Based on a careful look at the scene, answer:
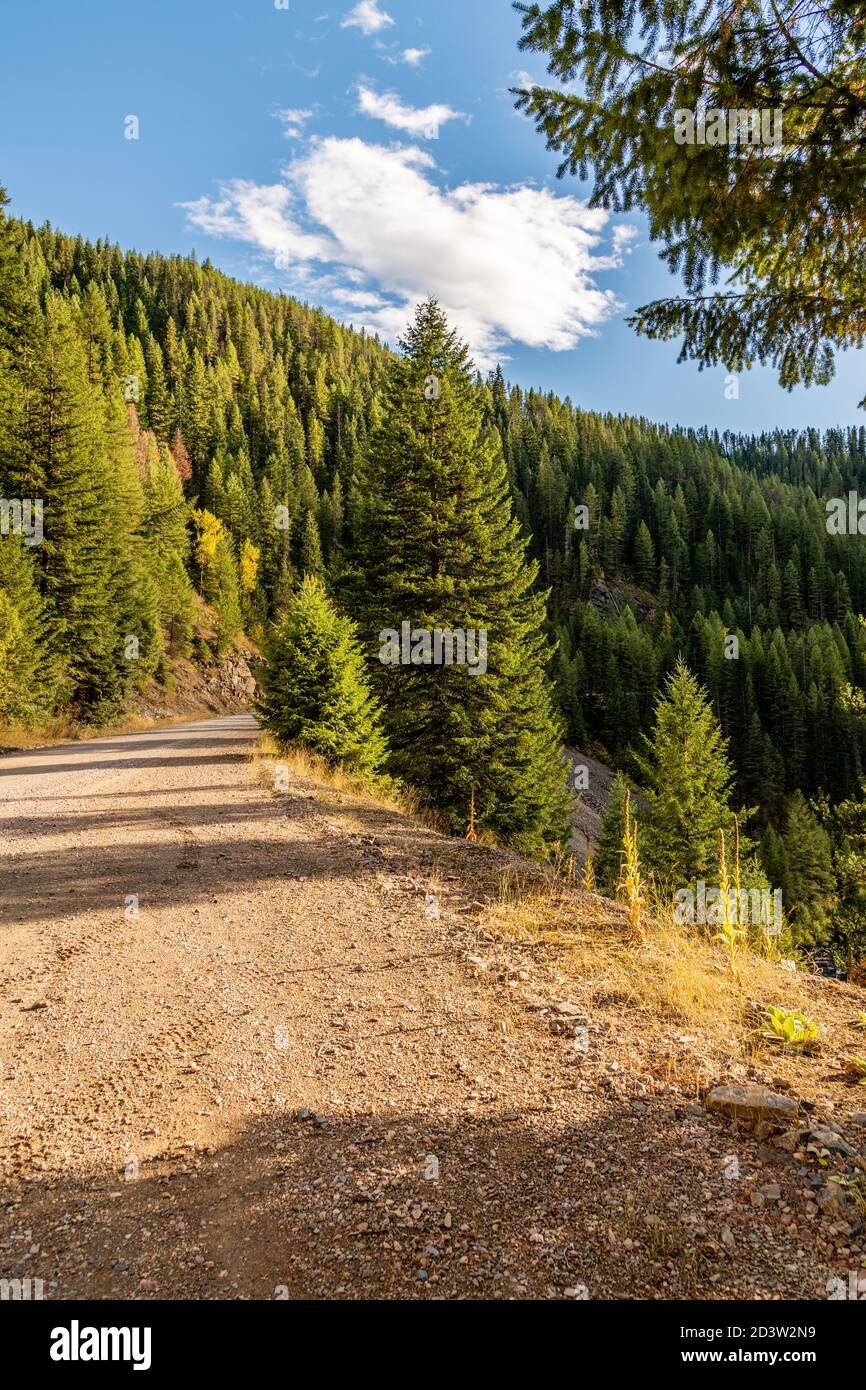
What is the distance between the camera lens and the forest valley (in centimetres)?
1667

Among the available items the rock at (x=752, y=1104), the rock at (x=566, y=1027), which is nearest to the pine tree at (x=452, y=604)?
the rock at (x=566, y=1027)

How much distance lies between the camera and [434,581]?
16.4 m

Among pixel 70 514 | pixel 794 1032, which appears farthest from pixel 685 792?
pixel 70 514

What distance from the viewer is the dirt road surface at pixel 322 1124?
2.53 m

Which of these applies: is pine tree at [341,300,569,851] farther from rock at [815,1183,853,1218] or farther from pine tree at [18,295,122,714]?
pine tree at [18,295,122,714]

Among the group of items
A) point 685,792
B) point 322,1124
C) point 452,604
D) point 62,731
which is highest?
point 452,604

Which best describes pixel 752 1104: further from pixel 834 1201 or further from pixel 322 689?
pixel 322 689

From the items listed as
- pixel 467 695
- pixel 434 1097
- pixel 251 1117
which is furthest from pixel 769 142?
pixel 467 695

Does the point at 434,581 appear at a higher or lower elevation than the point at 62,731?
higher

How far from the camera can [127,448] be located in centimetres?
4597

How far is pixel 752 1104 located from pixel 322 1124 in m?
2.34

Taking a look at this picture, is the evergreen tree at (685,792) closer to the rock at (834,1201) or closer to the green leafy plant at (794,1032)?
the green leafy plant at (794,1032)

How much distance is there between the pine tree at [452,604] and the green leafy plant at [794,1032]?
1136cm

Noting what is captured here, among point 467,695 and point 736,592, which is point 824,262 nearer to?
point 467,695
